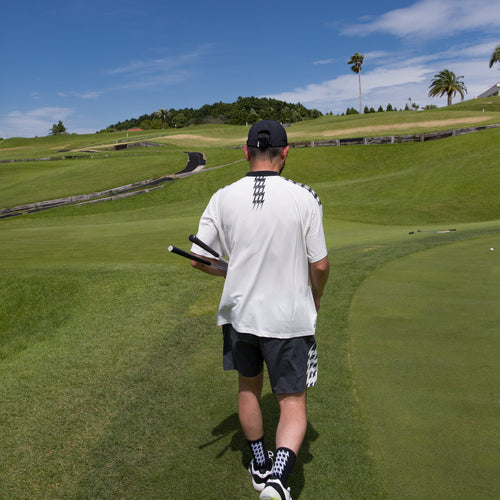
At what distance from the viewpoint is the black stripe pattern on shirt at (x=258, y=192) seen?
9.11ft

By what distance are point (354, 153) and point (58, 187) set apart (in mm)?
23974

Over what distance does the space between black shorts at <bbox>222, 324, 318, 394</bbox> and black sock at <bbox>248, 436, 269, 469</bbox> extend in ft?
1.38

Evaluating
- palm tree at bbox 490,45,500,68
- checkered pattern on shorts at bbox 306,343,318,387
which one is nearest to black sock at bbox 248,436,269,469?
checkered pattern on shorts at bbox 306,343,318,387

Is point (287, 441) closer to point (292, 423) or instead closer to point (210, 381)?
point (292, 423)

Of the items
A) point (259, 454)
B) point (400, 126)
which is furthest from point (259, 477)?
point (400, 126)

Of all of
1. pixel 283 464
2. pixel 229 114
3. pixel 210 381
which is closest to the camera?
pixel 283 464

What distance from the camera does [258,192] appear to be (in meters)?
2.79

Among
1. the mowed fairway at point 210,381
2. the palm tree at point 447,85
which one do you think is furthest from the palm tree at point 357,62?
the mowed fairway at point 210,381

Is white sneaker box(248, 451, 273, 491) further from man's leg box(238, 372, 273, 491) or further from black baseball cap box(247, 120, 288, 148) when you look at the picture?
black baseball cap box(247, 120, 288, 148)

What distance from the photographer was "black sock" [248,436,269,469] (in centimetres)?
303

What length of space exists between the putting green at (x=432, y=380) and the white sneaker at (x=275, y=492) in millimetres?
656

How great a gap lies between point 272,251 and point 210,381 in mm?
2182

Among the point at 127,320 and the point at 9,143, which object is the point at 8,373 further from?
the point at 9,143

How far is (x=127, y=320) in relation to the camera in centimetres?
661
